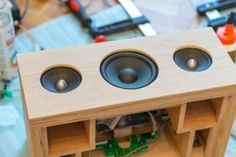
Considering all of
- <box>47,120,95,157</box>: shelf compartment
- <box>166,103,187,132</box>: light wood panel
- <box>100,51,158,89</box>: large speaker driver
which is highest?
<box>166,103,187,132</box>: light wood panel

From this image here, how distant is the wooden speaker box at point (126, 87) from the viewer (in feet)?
4.49

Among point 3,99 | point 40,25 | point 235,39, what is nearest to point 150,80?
point 235,39

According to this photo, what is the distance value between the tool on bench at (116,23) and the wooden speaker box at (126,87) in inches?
23.1

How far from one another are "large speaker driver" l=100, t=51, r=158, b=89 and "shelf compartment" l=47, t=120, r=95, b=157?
15 centimetres

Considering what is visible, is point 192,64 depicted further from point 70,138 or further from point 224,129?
point 70,138

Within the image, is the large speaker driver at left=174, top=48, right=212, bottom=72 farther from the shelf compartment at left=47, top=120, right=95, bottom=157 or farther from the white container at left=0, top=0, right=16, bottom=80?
the white container at left=0, top=0, right=16, bottom=80

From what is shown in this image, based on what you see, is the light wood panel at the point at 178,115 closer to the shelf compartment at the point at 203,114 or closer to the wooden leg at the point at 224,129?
the shelf compartment at the point at 203,114

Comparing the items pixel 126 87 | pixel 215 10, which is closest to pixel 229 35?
pixel 215 10

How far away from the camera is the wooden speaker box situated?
1369mm

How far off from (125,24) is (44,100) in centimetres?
87

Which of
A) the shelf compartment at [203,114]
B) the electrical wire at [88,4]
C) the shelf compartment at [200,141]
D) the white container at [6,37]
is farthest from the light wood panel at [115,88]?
the electrical wire at [88,4]

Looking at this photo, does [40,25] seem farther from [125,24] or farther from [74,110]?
[74,110]

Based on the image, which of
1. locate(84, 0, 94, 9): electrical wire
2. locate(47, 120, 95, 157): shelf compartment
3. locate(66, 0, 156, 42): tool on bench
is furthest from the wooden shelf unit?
locate(84, 0, 94, 9): electrical wire

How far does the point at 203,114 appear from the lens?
1.56 m
